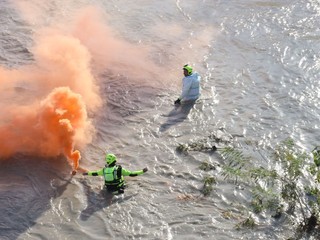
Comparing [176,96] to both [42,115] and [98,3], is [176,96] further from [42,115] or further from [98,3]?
[98,3]

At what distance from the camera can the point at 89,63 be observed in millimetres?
18000

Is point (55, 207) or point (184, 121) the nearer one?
point (55, 207)

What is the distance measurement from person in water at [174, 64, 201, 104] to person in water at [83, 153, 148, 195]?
4.57 meters

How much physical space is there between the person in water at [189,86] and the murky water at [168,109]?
0.39 meters

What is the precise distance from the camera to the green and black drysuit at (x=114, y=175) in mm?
11508

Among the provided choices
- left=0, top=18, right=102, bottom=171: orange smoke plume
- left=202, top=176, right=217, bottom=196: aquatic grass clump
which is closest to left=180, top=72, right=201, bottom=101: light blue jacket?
left=0, top=18, right=102, bottom=171: orange smoke plume

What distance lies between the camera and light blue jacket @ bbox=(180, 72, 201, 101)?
15.8 m

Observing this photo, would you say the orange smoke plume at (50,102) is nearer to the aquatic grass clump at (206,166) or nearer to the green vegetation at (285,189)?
the aquatic grass clump at (206,166)

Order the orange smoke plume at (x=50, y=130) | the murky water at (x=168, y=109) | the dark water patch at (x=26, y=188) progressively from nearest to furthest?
the dark water patch at (x=26, y=188), the murky water at (x=168, y=109), the orange smoke plume at (x=50, y=130)

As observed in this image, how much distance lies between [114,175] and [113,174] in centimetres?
4

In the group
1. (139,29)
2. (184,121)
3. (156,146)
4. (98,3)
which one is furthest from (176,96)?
(98,3)

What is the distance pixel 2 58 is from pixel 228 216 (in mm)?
11806

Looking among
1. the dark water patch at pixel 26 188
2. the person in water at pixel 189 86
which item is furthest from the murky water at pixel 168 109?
the person in water at pixel 189 86

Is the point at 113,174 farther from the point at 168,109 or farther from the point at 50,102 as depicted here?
the point at 168,109
